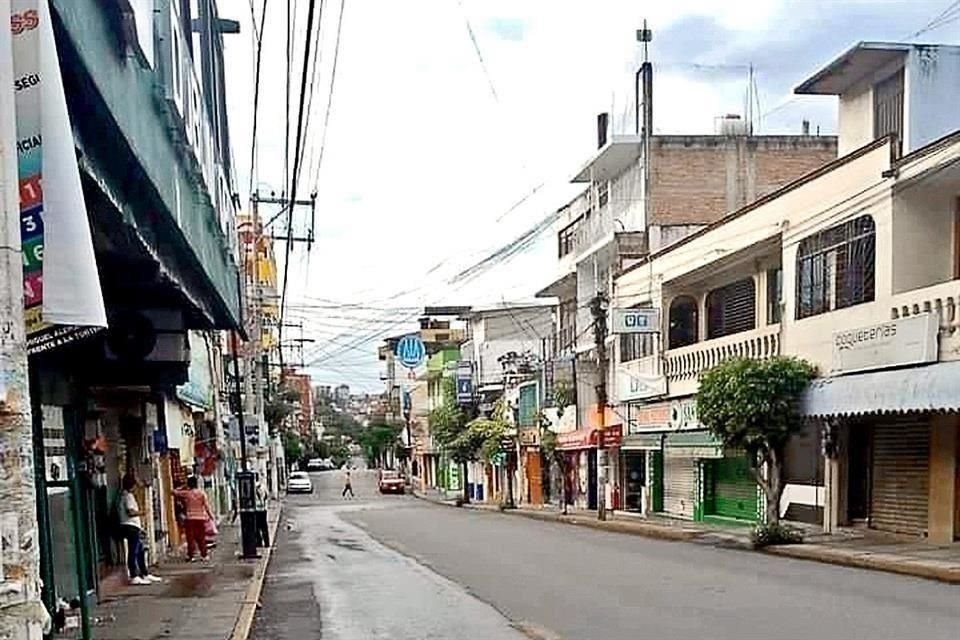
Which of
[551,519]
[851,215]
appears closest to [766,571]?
[851,215]

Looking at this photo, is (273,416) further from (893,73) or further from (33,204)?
(33,204)

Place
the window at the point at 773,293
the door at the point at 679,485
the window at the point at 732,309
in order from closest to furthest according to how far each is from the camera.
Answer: the window at the point at 773,293, the window at the point at 732,309, the door at the point at 679,485

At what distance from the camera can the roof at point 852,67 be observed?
2341cm

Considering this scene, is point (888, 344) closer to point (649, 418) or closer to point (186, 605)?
point (186, 605)

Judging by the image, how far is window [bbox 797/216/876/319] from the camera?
23.0 m

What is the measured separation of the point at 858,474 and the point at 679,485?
426 inches

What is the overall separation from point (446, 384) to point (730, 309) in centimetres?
4191

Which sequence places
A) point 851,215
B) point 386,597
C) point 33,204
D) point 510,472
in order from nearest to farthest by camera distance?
point 33,204, point 386,597, point 851,215, point 510,472

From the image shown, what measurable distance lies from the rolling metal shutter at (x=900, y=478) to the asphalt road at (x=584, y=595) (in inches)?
121

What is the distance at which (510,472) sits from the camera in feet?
197

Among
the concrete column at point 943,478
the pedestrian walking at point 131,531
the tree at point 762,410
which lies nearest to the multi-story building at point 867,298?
the concrete column at point 943,478

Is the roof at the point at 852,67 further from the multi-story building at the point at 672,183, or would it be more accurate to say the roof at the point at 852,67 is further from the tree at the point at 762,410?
the multi-story building at the point at 672,183

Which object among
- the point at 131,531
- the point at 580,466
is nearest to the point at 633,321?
the point at 580,466

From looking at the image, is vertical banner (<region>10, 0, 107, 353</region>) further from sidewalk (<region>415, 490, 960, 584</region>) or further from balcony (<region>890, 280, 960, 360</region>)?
balcony (<region>890, 280, 960, 360</region>)
